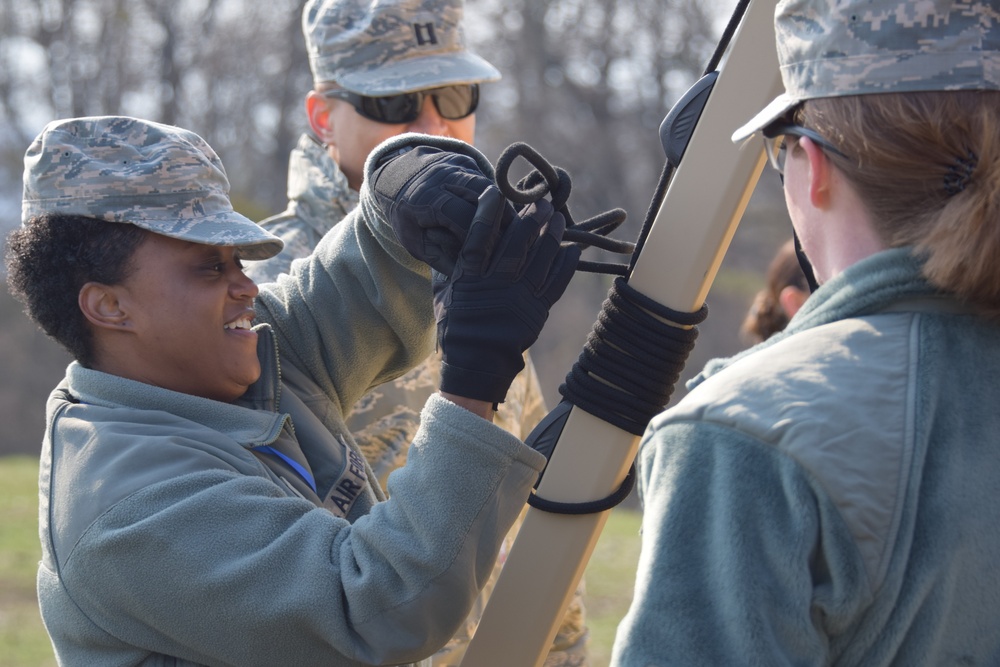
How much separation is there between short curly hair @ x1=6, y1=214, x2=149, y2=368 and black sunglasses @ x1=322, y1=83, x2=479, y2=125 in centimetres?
135

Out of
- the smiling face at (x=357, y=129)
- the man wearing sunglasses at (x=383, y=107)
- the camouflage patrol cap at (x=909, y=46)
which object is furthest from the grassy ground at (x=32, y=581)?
the camouflage patrol cap at (x=909, y=46)

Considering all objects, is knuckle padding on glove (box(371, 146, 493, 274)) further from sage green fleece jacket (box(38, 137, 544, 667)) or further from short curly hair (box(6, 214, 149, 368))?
short curly hair (box(6, 214, 149, 368))

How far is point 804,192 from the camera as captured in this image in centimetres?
148

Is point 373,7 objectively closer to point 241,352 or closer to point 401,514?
point 241,352

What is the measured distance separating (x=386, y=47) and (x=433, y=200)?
1537 millimetres

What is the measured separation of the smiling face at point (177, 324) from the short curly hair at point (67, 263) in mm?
30

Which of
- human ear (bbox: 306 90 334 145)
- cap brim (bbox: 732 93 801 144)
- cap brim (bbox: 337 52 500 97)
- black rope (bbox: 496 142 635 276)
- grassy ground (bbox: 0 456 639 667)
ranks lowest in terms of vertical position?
grassy ground (bbox: 0 456 639 667)

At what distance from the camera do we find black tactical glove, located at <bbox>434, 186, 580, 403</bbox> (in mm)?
1747

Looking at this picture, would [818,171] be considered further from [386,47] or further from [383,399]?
[386,47]

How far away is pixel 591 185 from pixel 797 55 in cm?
1819

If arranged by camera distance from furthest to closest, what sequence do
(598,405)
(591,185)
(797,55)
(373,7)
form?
(591,185)
(373,7)
(598,405)
(797,55)

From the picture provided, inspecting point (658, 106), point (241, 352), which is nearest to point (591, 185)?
point (658, 106)

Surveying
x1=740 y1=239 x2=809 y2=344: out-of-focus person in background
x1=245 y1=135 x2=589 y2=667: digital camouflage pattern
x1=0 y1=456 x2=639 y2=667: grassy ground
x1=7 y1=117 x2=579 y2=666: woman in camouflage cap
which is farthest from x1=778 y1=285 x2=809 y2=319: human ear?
x1=0 y1=456 x2=639 y2=667: grassy ground

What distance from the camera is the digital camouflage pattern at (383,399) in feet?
9.92
